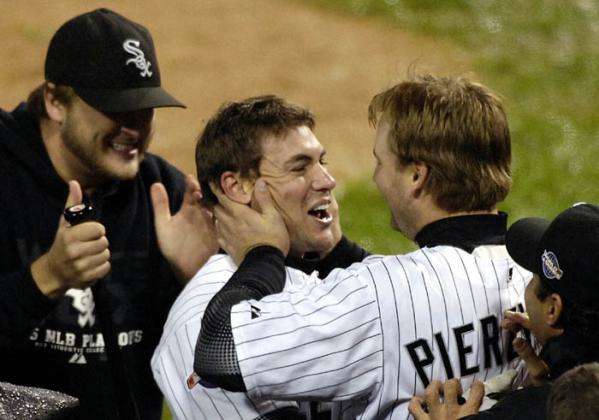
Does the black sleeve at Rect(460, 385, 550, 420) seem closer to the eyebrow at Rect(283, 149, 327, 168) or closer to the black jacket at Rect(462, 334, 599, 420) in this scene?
the black jacket at Rect(462, 334, 599, 420)

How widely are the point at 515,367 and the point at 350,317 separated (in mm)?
599

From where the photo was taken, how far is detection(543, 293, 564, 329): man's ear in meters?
3.54

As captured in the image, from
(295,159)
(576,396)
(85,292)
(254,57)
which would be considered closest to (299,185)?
(295,159)

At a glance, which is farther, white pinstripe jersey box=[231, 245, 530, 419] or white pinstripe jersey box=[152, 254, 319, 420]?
white pinstripe jersey box=[152, 254, 319, 420]

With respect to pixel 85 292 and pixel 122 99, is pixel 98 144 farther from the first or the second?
pixel 85 292

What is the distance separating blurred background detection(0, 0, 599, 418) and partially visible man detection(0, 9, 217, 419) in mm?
5002

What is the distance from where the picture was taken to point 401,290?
3.72m

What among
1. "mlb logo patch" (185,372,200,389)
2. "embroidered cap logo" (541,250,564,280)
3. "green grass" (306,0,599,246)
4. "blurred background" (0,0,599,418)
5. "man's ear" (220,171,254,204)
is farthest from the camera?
"blurred background" (0,0,599,418)

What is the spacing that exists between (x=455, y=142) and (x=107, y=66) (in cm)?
161

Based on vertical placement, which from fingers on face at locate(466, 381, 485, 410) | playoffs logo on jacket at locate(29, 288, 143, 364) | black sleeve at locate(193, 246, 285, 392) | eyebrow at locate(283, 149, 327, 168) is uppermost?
eyebrow at locate(283, 149, 327, 168)

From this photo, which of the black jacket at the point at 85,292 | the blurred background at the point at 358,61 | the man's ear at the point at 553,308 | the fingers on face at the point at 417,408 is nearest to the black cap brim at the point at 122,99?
the black jacket at the point at 85,292

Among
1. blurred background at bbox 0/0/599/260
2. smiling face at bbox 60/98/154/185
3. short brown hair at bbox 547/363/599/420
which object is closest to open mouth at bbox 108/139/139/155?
smiling face at bbox 60/98/154/185

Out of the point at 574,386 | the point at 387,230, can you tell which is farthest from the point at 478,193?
the point at 387,230

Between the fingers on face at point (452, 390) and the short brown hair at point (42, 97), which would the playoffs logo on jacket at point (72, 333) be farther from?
the fingers on face at point (452, 390)
